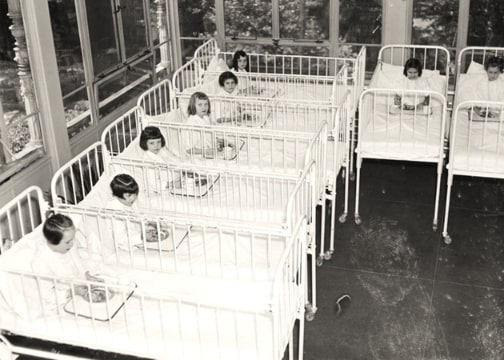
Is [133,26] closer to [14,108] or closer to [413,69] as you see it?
[14,108]

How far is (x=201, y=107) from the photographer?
6.25m

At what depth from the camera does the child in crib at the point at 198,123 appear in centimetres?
595

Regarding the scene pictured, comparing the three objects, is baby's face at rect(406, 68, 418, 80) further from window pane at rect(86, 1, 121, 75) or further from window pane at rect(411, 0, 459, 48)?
window pane at rect(86, 1, 121, 75)

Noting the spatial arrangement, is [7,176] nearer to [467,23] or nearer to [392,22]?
[392,22]

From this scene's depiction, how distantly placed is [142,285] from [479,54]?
5.64m

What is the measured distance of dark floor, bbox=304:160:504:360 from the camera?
4.76 metres

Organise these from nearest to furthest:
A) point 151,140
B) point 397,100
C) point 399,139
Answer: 1. point 151,140
2. point 399,139
3. point 397,100

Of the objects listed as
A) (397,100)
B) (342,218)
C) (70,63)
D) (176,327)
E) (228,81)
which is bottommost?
(342,218)

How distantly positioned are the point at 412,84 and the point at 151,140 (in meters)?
3.32

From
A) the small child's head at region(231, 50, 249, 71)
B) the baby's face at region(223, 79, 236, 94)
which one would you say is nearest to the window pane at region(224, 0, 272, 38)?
the small child's head at region(231, 50, 249, 71)

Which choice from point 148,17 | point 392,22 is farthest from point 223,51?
point 392,22

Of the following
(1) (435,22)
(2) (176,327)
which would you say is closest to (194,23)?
(1) (435,22)

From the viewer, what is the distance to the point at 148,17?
8031mm

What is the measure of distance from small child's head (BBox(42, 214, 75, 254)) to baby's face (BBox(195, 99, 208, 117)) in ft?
7.97
